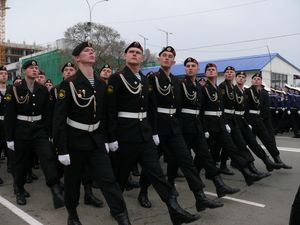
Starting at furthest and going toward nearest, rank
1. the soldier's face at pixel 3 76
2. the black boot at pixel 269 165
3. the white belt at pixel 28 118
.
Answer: the soldier's face at pixel 3 76 < the black boot at pixel 269 165 < the white belt at pixel 28 118

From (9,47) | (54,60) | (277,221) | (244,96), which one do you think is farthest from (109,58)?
(9,47)

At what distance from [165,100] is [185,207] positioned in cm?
144

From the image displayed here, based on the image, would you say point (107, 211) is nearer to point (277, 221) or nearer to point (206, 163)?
A: point (206, 163)

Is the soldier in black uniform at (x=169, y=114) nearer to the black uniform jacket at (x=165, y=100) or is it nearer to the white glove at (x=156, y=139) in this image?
the black uniform jacket at (x=165, y=100)

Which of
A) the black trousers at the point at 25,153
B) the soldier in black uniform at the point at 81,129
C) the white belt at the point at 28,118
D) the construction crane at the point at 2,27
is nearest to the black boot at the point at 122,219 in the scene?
the soldier in black uniform at the point at 81,129

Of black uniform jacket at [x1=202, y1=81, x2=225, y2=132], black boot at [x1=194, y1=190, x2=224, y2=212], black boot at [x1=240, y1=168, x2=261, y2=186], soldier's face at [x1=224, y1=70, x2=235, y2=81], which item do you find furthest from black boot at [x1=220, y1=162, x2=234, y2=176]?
black boot at [x1=194, y1=190, x2=224, y2=212]

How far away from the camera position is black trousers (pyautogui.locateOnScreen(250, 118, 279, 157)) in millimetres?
8022

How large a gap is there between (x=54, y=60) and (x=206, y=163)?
47.9m

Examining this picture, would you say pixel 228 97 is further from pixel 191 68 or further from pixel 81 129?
pixel 81 129

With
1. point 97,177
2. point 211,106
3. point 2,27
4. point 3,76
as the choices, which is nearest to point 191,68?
point 211,106

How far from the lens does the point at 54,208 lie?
5.62 m

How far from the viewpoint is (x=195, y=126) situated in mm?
5914

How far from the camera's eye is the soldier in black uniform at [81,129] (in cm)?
434

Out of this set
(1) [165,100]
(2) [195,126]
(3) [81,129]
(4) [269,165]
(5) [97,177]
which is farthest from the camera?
(4) [269,165]
